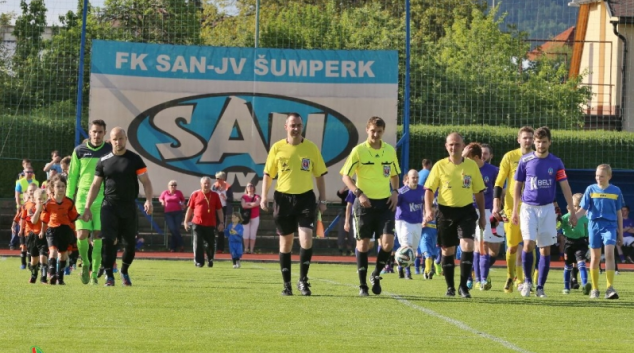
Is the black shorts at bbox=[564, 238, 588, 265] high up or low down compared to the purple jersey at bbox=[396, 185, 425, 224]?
A: down

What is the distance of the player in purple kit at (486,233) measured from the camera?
15.4 meters

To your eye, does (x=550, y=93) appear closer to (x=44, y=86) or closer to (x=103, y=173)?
(x=44, y=86)

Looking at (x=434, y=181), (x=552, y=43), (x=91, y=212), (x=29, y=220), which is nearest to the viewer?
(x=434, y=181)

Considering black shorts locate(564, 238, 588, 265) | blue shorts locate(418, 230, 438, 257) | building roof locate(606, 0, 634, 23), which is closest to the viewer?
black shorts locate(564, 238, 588, 265)

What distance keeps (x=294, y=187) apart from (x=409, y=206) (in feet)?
20.0

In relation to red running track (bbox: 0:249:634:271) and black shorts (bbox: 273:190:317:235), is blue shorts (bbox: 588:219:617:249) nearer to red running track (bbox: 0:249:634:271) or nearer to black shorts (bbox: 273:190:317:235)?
black shorts (bbox: 273:190:317:235)

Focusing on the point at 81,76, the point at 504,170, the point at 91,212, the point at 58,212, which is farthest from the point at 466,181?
the point at 81,76

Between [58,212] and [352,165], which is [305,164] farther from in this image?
[58,212]

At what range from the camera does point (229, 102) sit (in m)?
27.3

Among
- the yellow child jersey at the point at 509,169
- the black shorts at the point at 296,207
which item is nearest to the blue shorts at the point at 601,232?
the yellow child jersey at the point at 509,169

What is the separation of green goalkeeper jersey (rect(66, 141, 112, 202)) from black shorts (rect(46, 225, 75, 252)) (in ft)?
2.43

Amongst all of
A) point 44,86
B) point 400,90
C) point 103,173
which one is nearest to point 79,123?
point 44,86

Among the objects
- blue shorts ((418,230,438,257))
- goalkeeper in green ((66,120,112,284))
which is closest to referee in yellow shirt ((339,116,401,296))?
goalkeeper in green ((66,120,112,284))

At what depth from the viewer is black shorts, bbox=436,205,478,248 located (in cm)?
1343
